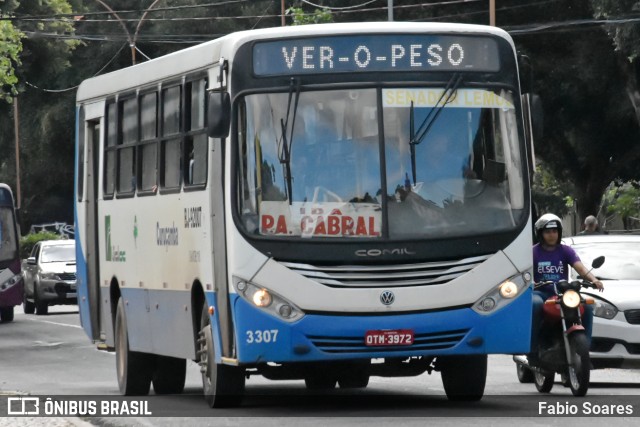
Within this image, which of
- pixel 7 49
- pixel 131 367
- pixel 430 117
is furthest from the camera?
pixel 7 49

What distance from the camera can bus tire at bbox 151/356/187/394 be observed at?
17.2 metres

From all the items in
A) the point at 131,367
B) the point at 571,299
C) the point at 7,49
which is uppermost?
the point at 7,49

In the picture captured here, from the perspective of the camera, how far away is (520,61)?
45.3ft

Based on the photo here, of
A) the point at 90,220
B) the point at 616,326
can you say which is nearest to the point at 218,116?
the point at 90,220

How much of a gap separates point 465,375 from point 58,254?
2978 centimetres

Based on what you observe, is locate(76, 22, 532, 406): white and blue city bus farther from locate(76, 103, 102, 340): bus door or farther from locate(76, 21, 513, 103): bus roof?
locate(76, 103, 102, 340): bus door

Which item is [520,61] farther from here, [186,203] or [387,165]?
[186,203]

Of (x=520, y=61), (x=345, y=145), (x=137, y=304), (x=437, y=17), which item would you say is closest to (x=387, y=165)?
(x=345, y=145)

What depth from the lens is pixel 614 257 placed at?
19.1 meters

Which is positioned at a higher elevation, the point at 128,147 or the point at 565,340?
the point at 128,147

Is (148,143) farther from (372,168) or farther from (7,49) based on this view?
(7,49)

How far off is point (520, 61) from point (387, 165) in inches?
59.6

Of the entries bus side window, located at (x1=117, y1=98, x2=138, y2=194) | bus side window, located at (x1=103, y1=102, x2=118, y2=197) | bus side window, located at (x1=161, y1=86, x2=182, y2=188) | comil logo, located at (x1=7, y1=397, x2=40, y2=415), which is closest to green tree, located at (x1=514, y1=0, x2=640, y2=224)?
bus side window, located at (x1=103, y1=102, x2=118, y2=197)

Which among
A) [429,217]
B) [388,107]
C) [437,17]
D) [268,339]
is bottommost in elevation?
[268,339]
